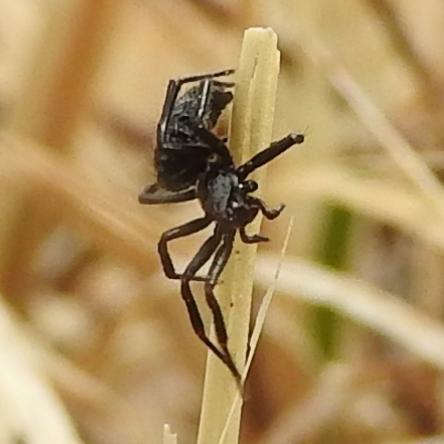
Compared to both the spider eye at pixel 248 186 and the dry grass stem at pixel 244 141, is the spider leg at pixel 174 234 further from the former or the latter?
the dry grass stem at pixel 244 141

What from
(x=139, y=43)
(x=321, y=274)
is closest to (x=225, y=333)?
(x=321, y=274)

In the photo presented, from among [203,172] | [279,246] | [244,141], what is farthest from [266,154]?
[279,246]

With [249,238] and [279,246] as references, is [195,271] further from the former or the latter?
[279,246]

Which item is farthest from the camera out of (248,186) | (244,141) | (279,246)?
(279,246)

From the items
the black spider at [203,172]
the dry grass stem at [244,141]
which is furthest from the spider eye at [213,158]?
the dry grass stem at [244,141]

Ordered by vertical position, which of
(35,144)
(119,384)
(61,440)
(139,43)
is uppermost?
(139,43)

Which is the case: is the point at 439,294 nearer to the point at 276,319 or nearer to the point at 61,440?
the point at 276,319
